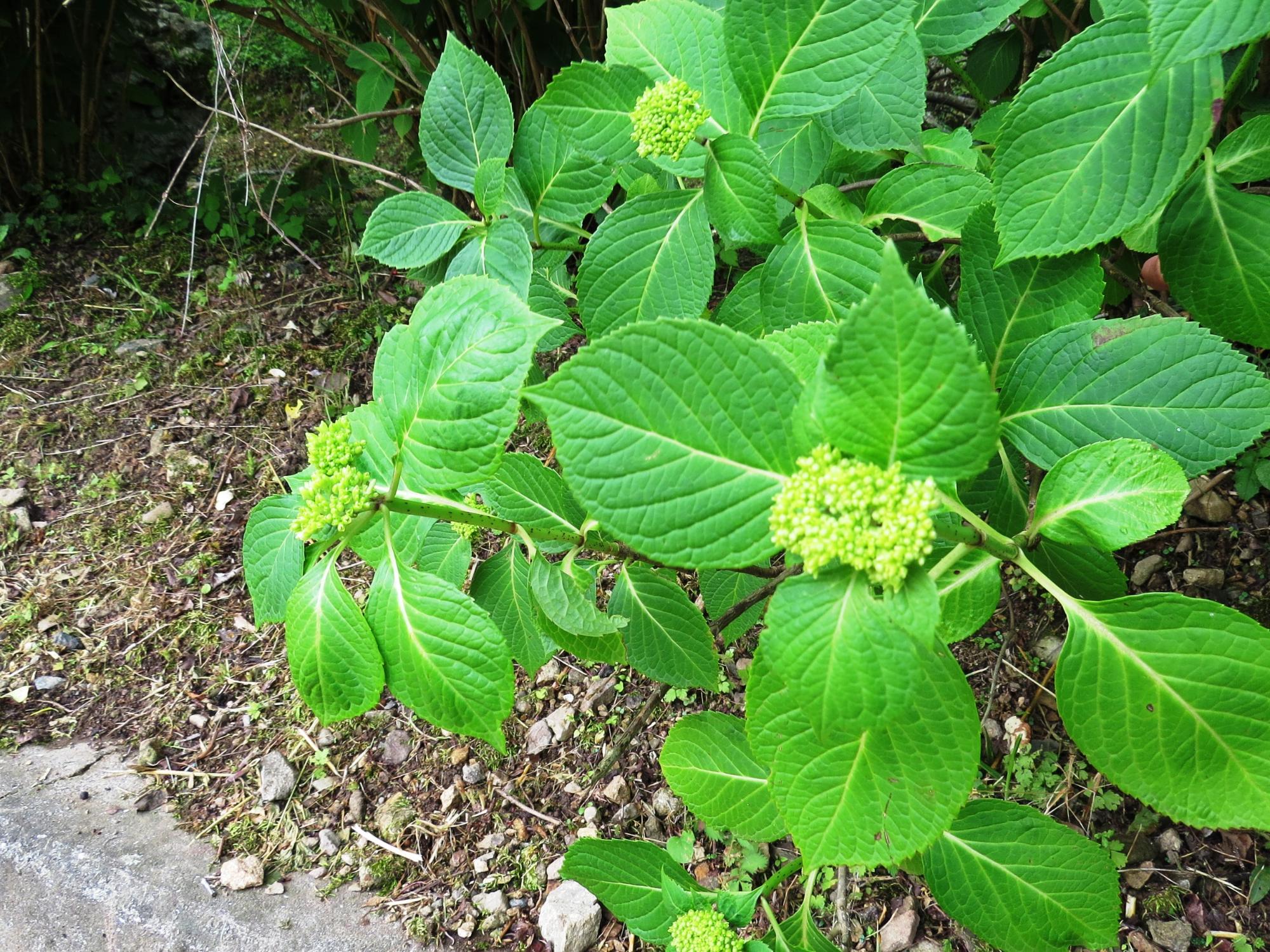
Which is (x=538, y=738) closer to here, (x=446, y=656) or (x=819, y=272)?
(x=446, y=656)

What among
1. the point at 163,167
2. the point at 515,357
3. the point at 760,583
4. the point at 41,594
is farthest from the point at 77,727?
the point at 163,167

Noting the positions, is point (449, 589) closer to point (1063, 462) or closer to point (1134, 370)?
point (1063, 462)

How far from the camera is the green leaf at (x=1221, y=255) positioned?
1086 millimetres

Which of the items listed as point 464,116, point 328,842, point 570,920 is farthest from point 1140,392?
point 328,842

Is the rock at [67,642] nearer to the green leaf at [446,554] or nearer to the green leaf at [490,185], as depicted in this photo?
the green leaf at [446,554]

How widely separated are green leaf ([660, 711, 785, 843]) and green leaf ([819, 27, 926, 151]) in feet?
3.44

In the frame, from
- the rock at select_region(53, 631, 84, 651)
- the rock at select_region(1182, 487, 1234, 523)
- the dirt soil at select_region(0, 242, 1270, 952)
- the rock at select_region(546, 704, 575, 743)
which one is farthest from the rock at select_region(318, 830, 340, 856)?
the rock at select_region(1182, 487, 1234, 523)

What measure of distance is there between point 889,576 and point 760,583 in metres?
1.10

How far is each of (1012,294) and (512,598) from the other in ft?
3.26

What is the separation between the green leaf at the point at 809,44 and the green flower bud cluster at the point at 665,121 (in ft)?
0.27

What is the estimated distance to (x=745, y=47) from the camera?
3.49 feet

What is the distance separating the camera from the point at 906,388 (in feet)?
2.39

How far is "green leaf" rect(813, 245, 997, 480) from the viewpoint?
686mm

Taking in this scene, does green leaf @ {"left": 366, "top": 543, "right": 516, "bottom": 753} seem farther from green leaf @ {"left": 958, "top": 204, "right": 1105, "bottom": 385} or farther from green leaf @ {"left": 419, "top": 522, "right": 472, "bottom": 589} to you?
green leaf @ {"left": 958, "top": 204, "right": 1105, "bottom": 385}
